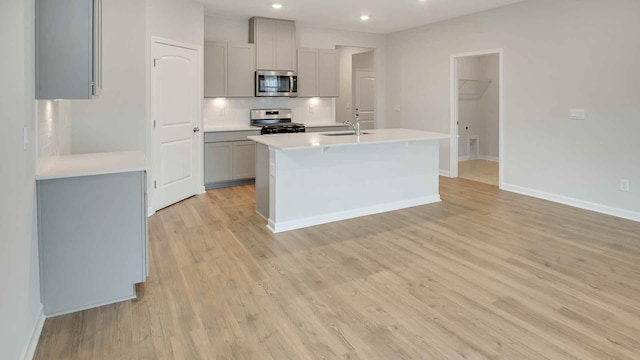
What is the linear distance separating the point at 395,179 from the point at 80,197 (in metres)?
3.46

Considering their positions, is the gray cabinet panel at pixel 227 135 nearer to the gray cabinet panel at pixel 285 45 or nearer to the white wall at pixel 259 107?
the white wall at pixel 259 107

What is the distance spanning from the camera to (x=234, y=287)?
119 inches

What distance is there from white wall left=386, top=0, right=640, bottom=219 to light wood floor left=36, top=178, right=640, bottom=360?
0.78m

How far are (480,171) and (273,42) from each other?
435 centimetres

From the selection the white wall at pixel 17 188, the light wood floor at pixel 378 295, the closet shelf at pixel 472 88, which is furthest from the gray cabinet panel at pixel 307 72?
the white wall at pixel 17 188

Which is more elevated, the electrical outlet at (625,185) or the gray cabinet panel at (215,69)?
the gray cabinet panel at (215,69)

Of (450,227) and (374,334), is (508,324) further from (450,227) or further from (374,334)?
(450,227)

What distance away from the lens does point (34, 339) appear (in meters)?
2.28

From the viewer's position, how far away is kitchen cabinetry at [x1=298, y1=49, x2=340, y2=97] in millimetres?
7211

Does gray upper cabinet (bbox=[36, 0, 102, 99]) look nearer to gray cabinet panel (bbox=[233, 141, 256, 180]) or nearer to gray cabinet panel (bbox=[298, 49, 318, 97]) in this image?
gray cabinet panel (bbox=[233, 141, 256, 180])

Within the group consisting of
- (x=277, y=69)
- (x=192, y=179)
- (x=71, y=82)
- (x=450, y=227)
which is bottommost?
(x=450, y=227)

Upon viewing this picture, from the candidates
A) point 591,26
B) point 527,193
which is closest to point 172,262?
point 527,193

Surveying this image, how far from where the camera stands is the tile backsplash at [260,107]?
682 centimetres

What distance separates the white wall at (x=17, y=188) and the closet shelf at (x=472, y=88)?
7.72m
